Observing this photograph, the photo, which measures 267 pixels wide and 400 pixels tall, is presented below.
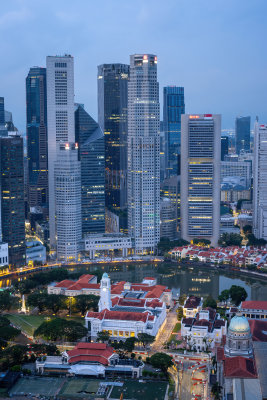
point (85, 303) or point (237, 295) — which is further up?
point (237, 295)

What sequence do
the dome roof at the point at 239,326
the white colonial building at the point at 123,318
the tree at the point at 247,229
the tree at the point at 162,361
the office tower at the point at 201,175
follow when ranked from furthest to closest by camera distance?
1. the tree at the point at 247,229
2. the office tower at the point at 201,175
3. the white colonial building at the point at 123,318
4. the tree at the point at 162,361
5. the dome roof at the point at 239,326

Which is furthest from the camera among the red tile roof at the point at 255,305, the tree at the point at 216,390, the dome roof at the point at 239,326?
the red tile roof at the point at 255,305

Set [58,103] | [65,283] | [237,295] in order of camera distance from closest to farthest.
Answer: [237,295] → [65,283] → [58,103]

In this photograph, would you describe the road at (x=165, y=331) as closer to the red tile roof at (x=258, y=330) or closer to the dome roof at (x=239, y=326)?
the red tile roof at (x=258, y=330)

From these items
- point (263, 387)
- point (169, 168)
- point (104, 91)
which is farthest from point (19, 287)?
point (169, 168)

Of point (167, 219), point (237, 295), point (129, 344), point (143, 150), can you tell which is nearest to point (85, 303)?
point (129, 344)

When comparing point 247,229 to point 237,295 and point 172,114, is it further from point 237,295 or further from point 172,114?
point 172,114

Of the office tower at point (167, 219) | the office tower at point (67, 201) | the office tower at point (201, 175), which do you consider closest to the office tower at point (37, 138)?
the office tower at point (167, 219)

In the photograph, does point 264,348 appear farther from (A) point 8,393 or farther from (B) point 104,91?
(B) point 104,91
